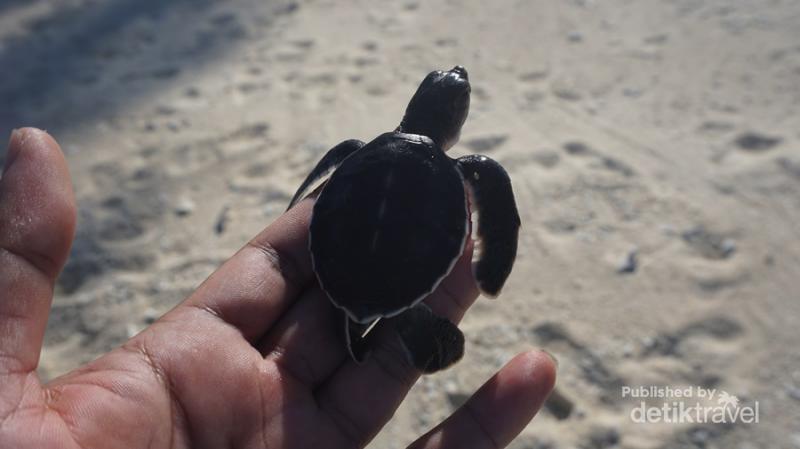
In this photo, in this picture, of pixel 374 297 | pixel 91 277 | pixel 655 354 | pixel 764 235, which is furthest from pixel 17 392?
pixel 764 235

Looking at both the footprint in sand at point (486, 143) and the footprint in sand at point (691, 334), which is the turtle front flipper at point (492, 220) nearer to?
the footprint in sand at point (691, 334)

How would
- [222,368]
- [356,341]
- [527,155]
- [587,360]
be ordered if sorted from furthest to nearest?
1. [527,155]
2. [587,360]
3. [356,341]
4. [222,368]

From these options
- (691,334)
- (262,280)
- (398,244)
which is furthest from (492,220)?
(691,334)

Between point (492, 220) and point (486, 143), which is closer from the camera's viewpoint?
point (492, 220)

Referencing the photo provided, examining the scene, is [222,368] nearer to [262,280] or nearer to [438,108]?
[262,280]

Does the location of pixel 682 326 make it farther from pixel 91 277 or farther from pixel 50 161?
pixel 91 277

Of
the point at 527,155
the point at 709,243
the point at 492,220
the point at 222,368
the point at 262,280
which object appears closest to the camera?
the point at 222,368
